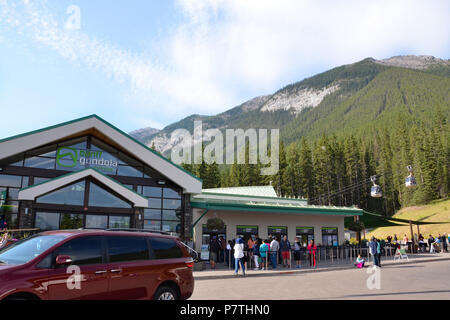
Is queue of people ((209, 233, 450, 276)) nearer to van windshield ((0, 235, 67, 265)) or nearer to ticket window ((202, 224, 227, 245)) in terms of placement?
ticket window ((202, 224, 227, 245))

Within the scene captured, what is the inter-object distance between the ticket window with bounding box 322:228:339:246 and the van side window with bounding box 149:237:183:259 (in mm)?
22777

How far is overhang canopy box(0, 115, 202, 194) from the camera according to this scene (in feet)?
61.7

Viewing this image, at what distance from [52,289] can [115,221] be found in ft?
50.2

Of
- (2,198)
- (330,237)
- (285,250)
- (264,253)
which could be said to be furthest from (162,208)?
(330,237)

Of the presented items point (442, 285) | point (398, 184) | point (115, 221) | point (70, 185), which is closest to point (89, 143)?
point (70, 185)

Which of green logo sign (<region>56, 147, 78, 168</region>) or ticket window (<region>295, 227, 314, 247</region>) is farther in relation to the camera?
ticket window (<region>295, 227, 314, 247</region>)

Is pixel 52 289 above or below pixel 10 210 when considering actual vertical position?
below

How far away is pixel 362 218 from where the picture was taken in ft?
99.5

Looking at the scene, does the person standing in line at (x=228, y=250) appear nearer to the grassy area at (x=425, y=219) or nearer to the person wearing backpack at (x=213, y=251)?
the person wearing backpack at (x=213, y=251)

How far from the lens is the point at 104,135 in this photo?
69.5 ft

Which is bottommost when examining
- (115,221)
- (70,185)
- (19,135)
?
(115,221)

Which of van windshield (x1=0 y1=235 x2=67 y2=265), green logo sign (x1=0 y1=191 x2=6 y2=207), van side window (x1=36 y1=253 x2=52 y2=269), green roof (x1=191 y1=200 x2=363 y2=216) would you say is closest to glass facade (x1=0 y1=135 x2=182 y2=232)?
green logo sign (x1=0 y1=191 x2=6 y2=207)

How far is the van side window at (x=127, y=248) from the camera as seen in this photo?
22.2ft
